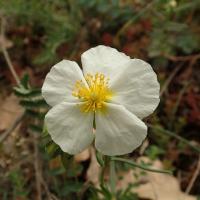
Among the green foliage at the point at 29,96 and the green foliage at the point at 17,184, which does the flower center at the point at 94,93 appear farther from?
the green foliage at the point at 17,184

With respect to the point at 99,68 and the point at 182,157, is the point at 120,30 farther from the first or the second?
the point at 99,68

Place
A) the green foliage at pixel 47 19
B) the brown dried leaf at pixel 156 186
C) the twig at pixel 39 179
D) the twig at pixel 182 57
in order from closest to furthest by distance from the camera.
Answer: the twig at pixel 39 179 → the brown dried leaf at pixel 156 186 → the green foliage at pixel 47 19 → the twig at pixel 182 57

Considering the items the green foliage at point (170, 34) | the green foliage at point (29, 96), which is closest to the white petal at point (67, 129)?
the green foliage at point (29, 96)

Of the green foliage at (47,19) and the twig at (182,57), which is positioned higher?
the green foliage at (47,19)

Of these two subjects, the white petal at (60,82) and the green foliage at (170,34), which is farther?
the green foliage at (170,34)

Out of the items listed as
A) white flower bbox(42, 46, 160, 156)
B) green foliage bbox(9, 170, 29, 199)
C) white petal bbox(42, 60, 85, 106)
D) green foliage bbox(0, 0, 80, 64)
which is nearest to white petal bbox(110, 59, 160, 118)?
white flower bbox(42, 46, 160, 156)

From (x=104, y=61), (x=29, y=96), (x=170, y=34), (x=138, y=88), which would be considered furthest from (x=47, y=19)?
(x=138, y=88)

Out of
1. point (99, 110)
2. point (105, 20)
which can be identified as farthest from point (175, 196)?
point (105, 20)

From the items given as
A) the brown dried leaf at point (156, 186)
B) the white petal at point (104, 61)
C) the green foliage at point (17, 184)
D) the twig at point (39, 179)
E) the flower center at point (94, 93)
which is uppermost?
the white petal at point (104, 61)

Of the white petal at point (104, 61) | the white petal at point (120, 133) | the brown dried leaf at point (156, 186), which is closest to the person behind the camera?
the white petal at point (120, 133)
